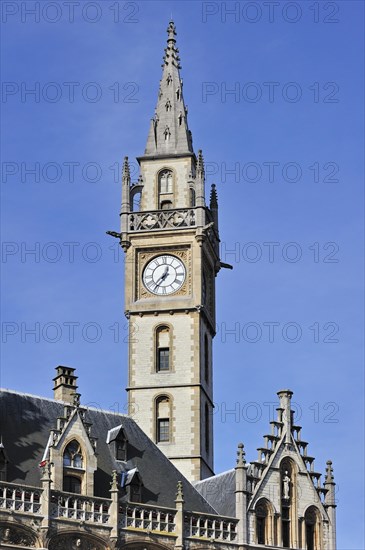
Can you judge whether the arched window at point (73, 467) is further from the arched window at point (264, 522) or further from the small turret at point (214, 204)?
the small turret at point (214, 204)

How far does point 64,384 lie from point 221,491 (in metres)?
10.1

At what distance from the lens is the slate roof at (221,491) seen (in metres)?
71.4

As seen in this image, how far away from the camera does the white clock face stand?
81.9 metres

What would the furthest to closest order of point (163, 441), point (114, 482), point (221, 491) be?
point (163, 441), point (221, 491), point (114, 482)

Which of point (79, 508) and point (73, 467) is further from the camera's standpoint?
point (73, 467)

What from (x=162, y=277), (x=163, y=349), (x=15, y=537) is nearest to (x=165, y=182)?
(x=162, y=277)

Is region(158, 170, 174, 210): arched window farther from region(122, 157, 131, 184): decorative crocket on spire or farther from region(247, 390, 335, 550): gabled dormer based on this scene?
region(247, 390, 335, 550): gabled dormer

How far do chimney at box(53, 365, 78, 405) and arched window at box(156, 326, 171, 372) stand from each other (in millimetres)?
6635

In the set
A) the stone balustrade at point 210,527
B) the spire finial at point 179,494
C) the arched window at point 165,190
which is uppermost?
the arched window at point 165,190

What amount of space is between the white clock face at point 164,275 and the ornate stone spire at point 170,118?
7.14 meters

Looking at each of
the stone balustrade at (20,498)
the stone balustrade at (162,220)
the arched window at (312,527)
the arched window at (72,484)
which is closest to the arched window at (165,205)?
the stone balustrade at (162,220)

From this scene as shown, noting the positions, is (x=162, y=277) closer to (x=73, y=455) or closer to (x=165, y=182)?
(x=165, y=182)

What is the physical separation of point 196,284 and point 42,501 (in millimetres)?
20925

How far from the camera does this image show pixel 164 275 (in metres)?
82.3
